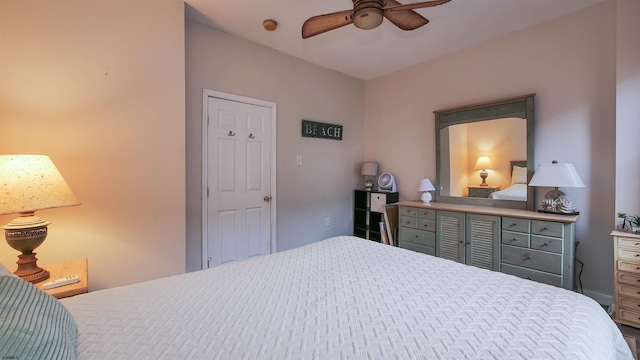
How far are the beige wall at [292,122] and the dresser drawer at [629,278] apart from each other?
2672 millimetres

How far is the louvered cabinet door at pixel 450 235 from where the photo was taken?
2.67 m

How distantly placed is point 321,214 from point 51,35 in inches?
115

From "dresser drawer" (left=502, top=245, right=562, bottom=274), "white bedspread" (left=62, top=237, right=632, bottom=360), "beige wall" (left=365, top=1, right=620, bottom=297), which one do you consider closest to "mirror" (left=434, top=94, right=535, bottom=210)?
"beige wall" (left=365, top=1, right=620, bottom=297)

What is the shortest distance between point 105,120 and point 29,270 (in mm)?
1023

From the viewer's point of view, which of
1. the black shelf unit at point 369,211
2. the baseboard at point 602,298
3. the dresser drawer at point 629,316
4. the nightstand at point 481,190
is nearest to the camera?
the dresser drawer at point 629,316

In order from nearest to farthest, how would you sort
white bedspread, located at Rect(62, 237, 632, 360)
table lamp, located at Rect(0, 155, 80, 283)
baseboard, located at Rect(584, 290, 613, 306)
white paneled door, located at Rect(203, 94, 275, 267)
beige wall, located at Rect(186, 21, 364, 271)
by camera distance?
white bedspread, located at Rect(62, 237, 632, 360) < table lamp, located at Rect(0, 155, 80, 283) < baseboard, located at Rect(584, 290, 613, 306) < beige wall, located at Rect(186, 21, 364, 271) < white paneled door, located at Rect(203, 94, 275, 267)

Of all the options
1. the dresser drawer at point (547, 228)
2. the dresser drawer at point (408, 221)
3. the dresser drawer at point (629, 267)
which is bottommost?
the dresser drawer at point (629, 267)

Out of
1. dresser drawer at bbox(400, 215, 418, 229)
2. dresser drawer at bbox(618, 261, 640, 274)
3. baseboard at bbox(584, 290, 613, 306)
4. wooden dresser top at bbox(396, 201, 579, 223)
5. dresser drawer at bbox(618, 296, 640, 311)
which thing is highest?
wooden dresser top at bbox(396, 201, 579, 223)

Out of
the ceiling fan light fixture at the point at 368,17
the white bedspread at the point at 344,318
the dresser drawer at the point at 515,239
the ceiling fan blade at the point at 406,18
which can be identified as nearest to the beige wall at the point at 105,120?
the white bedspread at the point at 344,318

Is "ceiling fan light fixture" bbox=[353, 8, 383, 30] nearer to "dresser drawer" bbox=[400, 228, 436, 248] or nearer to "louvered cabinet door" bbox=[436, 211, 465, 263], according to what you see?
"louvered cabinet door" bbox=[436, 211, 465, 263]

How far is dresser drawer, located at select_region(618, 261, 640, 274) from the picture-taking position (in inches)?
72.6

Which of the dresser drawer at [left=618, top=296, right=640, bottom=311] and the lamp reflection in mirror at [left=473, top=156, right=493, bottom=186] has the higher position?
the lamp reflection in mirror at [left=473, top=156, right=493, bottom=186]

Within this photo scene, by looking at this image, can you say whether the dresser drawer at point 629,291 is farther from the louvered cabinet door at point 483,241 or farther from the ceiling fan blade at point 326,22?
the ceiling fan blade at point 326,22

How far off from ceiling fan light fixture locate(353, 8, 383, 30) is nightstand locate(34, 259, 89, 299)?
2.11 metres
